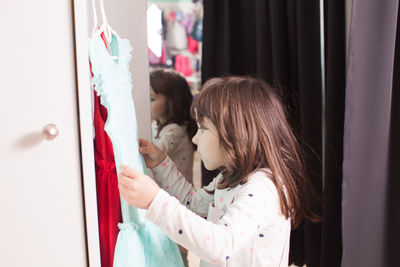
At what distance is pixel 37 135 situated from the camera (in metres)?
0.77

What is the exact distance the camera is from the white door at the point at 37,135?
74cm

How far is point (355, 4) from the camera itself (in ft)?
3.32

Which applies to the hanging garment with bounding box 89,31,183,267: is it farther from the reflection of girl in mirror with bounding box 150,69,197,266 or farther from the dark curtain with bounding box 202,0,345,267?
the dark curtain with bounding box 202,0,345,267

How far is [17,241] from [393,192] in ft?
3.07

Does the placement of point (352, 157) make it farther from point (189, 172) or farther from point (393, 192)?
point (189, 172)

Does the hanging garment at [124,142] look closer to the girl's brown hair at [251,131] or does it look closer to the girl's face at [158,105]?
the girl's brown hair at [251,131]

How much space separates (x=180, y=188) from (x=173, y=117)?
0.34 meters

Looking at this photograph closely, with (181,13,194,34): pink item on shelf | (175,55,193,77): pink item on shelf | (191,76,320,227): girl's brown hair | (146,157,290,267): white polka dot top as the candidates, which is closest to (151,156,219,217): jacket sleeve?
(146,157,290,267): white polka dot top

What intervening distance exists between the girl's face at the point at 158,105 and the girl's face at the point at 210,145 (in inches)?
14.7

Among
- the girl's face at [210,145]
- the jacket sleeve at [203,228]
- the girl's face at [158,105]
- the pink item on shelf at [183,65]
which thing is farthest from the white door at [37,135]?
the pink item on shelf at [183,65]

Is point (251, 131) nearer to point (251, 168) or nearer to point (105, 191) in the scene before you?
point (251, 168)

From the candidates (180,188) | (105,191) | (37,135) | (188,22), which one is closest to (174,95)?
(188,22)

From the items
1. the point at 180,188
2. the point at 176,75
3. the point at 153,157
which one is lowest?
the point at 180,188

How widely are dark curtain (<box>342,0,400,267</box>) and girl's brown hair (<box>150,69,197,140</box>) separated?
62 centimetres
